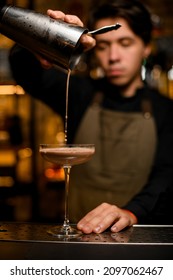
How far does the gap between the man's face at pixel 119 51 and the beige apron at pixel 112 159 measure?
10.3 inches

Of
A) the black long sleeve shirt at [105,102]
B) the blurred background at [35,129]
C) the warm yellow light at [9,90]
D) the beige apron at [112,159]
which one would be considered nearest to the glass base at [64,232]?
the black long sleeve shirt at [105,102]

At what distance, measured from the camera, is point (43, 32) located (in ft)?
4.95

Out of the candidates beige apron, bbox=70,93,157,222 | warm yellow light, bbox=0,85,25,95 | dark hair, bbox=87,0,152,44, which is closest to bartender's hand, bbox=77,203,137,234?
beige apron, bbox=70,93,157,222

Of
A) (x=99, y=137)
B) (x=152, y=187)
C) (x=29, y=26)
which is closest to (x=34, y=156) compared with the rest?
(x=99, y=137)

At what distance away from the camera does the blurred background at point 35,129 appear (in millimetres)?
4801

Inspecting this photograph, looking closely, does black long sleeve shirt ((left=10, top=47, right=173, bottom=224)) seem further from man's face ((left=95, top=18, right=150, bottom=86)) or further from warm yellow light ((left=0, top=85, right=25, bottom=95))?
warm yellow light ((left=0, top=85, right=25, bottom=95))

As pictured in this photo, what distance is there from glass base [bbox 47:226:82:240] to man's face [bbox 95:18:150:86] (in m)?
1.09

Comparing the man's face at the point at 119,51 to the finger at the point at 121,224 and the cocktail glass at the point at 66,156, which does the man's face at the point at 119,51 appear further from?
the finger at the point at 121,224

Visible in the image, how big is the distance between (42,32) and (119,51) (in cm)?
93

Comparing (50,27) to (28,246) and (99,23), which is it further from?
(99,23)

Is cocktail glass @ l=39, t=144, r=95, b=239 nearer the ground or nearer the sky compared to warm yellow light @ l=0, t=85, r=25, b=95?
nearer the ground

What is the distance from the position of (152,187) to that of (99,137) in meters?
0.67

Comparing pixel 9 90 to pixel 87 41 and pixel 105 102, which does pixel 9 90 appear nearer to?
pixel 105 102

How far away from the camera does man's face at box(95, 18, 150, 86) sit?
7.73 ft
